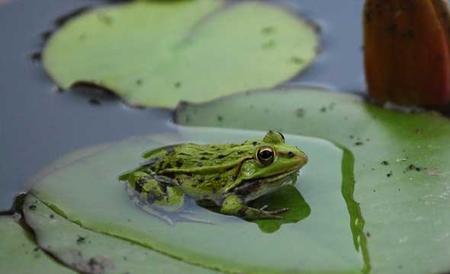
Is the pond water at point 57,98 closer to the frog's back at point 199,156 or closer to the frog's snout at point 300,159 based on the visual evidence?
the frog's back at point 199,156

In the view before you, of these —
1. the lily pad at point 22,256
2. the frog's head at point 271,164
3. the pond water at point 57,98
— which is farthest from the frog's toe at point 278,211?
the pond water at point 57,98

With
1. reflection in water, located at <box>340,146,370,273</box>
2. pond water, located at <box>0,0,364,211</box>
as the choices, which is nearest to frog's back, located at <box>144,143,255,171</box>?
reflection in water, located at <box>340,146,370,273</box>

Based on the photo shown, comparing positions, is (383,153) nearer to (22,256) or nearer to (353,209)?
(353,209)

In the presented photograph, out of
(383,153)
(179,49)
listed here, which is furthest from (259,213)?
(179,49)

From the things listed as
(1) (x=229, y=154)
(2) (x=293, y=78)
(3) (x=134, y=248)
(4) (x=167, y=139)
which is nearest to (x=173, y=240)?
(3) (x=134, y=248)

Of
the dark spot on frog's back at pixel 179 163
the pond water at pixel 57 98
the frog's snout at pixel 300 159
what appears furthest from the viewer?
the pond water at pixel 57 98

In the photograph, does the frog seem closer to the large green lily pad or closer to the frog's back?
the frog's back
